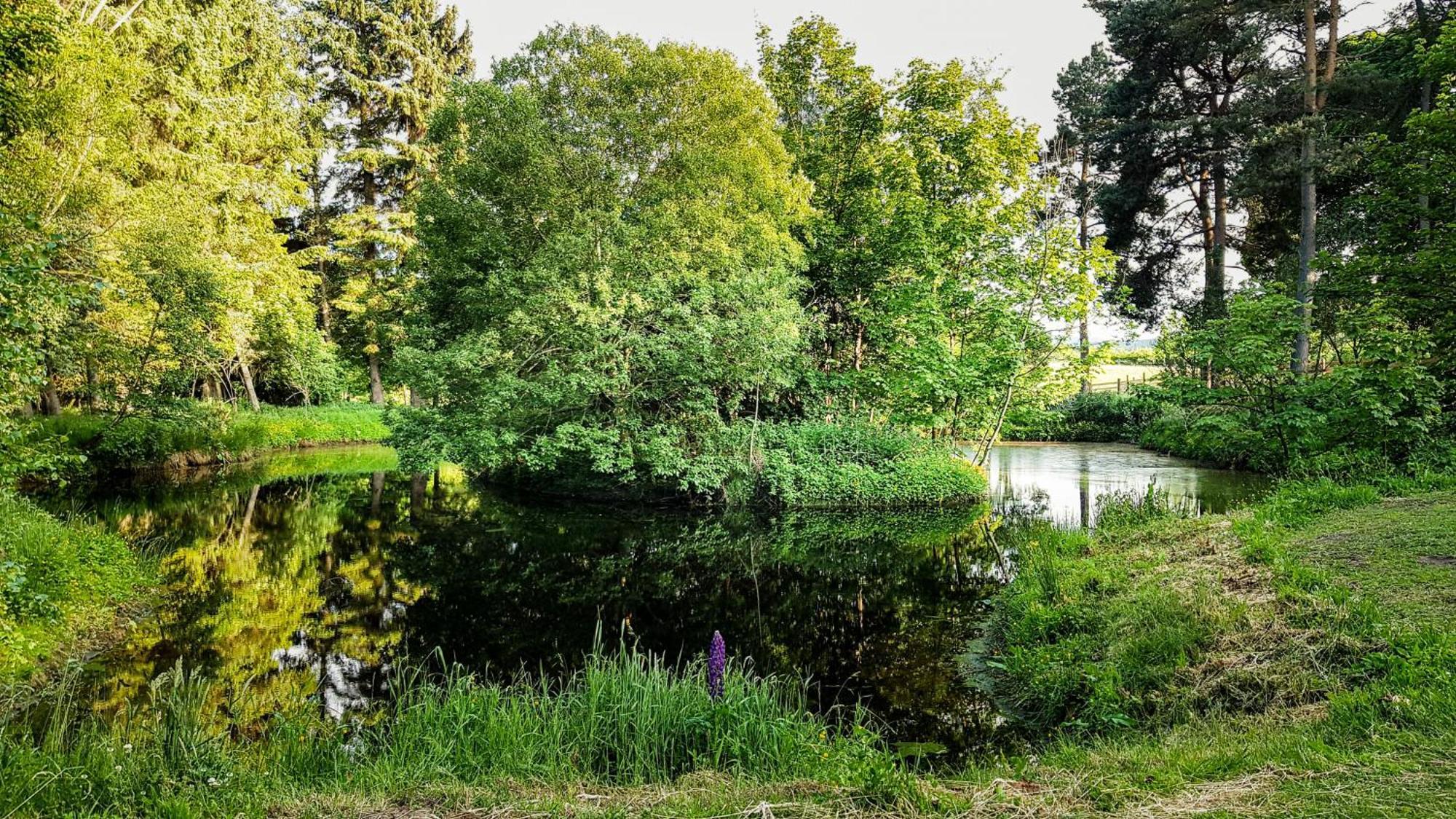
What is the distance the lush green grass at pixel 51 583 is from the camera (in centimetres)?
619

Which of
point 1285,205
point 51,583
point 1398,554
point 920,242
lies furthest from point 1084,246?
point 51,583

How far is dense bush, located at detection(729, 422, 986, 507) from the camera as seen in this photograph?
54.9 feet

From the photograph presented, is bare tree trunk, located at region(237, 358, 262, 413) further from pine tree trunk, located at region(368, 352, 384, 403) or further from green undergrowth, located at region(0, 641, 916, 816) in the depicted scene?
green undergrowth, located at region(0, 641, 916, 816)

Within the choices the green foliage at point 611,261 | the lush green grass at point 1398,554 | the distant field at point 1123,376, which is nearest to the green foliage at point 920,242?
the green foliage at point 611,261

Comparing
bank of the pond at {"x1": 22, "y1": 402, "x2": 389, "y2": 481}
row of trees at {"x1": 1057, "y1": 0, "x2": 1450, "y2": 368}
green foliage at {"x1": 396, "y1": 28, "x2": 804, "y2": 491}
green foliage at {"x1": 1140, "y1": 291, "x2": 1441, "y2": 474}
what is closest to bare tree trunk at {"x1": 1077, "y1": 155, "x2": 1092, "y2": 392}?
row of trees at {"x1": 1057, "y1": 0, "x2": 1450, "y2": 368}

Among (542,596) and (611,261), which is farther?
(611,261)

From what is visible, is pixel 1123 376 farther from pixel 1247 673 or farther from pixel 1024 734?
pixel 1024 734

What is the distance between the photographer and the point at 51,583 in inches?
308

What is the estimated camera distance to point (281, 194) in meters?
26.3

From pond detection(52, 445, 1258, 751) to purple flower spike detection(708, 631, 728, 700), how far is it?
70.4 inches

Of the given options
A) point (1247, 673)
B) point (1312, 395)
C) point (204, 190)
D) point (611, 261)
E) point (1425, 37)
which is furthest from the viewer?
point (204, 190)

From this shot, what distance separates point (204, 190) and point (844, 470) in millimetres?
21925

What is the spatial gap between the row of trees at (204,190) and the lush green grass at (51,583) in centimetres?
167

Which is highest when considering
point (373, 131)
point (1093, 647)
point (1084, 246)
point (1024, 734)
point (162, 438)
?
point (373, 131)
